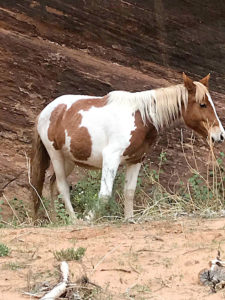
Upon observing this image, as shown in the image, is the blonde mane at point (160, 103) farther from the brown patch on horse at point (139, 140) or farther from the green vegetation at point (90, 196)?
the green vegetation at point (90, 196)

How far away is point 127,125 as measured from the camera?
8.28m

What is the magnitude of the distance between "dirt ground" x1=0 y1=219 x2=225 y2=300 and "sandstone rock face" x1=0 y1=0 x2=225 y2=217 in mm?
4123

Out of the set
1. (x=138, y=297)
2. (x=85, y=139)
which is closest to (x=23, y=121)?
(x=85, y=139)

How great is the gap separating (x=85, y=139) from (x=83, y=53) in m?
2.91

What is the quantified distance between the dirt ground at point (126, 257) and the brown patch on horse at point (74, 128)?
1962mm

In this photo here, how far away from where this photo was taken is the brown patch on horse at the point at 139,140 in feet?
27.0

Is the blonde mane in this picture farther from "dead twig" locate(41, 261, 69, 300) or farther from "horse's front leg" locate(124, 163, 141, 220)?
"dead twig" locate(41, 261, 69, 300)

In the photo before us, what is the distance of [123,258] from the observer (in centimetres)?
539

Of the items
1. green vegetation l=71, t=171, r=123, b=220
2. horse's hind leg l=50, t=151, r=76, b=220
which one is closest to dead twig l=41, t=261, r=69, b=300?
green vegetation l=71, t=171, r=123, b=220

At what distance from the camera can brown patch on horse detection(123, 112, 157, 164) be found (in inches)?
324

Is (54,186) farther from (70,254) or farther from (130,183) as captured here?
(70,254)

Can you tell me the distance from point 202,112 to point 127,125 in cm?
93

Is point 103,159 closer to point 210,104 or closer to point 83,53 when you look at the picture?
point 210,104

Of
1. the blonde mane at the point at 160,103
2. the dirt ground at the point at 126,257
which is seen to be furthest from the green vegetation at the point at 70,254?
the blonde mane at the point at 160,103
